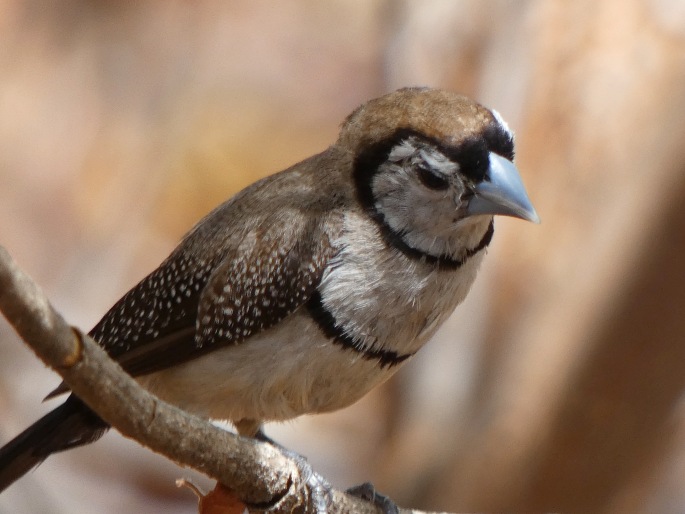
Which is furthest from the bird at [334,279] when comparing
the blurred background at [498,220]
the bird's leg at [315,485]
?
the blurred background at [498,220]

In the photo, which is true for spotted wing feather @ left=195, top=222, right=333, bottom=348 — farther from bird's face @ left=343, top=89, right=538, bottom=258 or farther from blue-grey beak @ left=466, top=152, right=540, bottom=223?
blue-grey beak @ left=466, top=152, right=540, bottom=223

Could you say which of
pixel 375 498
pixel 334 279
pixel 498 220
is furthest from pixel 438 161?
pixel 498 220

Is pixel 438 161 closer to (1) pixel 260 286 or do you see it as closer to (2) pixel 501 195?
(2) pixel 501 195

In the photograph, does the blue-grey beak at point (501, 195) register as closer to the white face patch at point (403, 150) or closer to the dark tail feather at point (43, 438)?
the white face patch at point (403, 150)

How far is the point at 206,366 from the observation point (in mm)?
2365

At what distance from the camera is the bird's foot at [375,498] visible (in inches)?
98.8

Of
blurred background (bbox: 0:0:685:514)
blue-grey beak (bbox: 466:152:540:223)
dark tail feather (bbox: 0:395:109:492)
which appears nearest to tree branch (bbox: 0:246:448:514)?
dark tail feather (bbox: 0:395:109:492)

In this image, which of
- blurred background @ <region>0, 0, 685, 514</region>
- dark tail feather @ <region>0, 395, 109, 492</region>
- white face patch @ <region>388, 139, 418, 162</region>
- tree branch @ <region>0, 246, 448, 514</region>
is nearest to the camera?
tree branch @ <region>0, 246, 448, 514</region>

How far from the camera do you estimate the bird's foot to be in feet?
8.23

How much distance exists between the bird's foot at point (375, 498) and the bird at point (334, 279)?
27 cm

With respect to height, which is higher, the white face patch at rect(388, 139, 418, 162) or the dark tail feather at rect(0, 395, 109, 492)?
the white face patch at rect(388, 139, 418, 162)

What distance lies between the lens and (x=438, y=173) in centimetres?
224

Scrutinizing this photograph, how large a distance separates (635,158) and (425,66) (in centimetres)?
104

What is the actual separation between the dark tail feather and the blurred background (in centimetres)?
186
